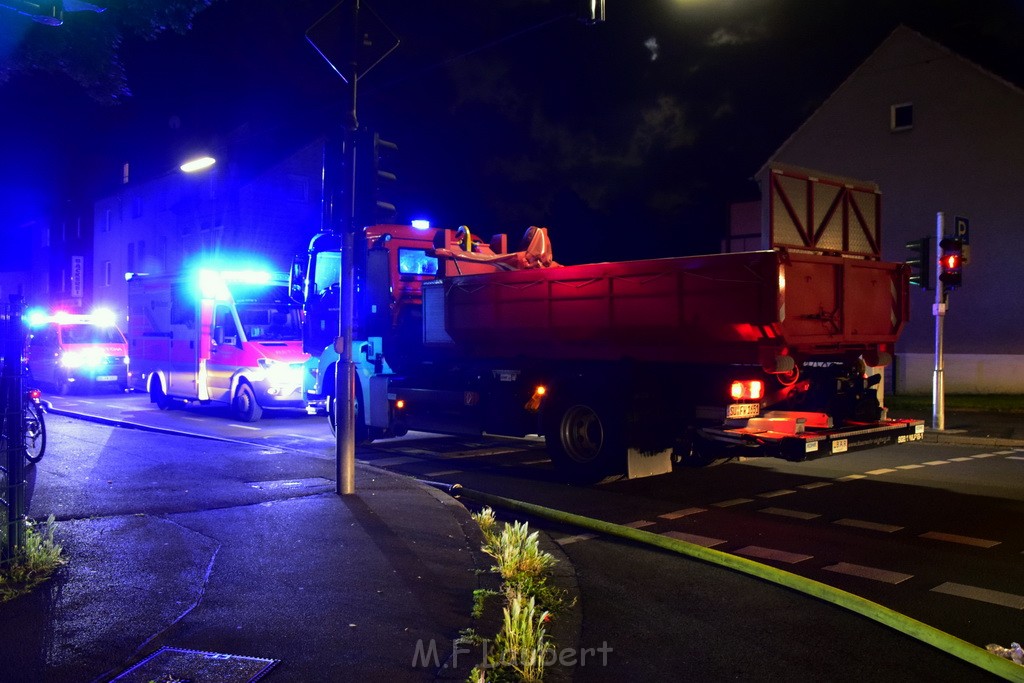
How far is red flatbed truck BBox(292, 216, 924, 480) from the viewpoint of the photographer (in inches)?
351

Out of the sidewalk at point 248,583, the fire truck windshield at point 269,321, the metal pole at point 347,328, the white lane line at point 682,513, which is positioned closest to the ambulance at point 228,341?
the fire truck windshield at point 269,321

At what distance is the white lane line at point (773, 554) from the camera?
6801mm

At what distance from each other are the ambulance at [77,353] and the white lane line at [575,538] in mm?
21460

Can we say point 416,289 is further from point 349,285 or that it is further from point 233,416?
point 233,416

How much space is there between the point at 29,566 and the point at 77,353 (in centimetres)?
2294

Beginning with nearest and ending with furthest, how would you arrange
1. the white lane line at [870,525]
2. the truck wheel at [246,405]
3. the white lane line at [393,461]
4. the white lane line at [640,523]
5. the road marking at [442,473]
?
the white lane line at [870,525] < the white lane line at [640,523] < the road marking at [442,473] < the white lane line at [393,461] < the truck wheel at [246,405]

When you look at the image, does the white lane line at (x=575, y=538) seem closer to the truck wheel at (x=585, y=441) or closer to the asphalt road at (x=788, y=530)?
the asphalt road at (x=788, y=530)

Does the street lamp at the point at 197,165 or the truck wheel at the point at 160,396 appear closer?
the truck wheel at the point at 160,396

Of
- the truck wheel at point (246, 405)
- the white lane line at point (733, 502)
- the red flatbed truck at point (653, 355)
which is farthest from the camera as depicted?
the truck wheel at point (246, 405)

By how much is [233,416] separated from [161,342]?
134 inches

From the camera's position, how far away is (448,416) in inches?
484

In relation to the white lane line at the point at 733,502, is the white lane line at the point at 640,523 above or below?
below

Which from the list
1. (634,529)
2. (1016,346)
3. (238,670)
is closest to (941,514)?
(634,529)

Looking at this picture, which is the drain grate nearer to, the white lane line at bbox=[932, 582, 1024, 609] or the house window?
the white lane line at bbox=[932, 582, 1024, 609]
